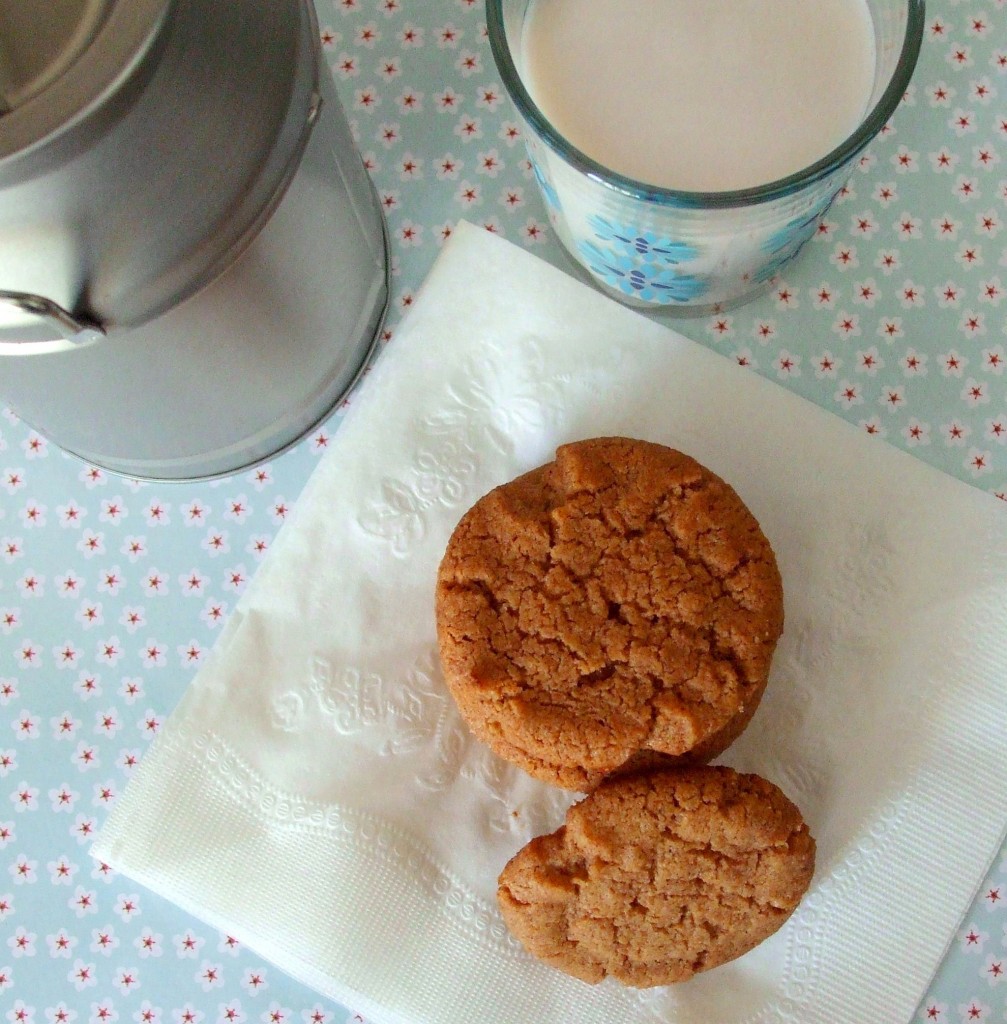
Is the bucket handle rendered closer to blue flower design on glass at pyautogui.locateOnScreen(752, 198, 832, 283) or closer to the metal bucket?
the metal bucket

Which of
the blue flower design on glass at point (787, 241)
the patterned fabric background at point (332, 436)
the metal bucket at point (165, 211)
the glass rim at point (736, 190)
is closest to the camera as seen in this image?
the metal bucket at point (165, 211)

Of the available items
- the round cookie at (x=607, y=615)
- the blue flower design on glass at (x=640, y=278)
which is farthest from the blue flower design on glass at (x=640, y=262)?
the round cookie at (x=607, y=615)

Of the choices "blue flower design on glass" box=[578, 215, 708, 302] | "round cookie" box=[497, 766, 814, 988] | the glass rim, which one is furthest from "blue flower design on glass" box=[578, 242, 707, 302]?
"round cookie" box=[497, 766, 814, 988]

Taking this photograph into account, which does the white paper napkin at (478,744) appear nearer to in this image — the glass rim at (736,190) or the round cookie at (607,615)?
the round cookie at (607,615)

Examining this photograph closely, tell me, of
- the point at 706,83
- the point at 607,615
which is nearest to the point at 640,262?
the point at 706,83

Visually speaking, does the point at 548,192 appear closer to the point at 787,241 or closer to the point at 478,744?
the point at 787,241

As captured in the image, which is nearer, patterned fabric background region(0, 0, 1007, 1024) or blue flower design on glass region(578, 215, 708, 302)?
blue flower design on glass region(578, 215, 708, 302)

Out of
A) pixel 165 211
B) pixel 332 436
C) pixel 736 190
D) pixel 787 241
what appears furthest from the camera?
pixel 332 436
